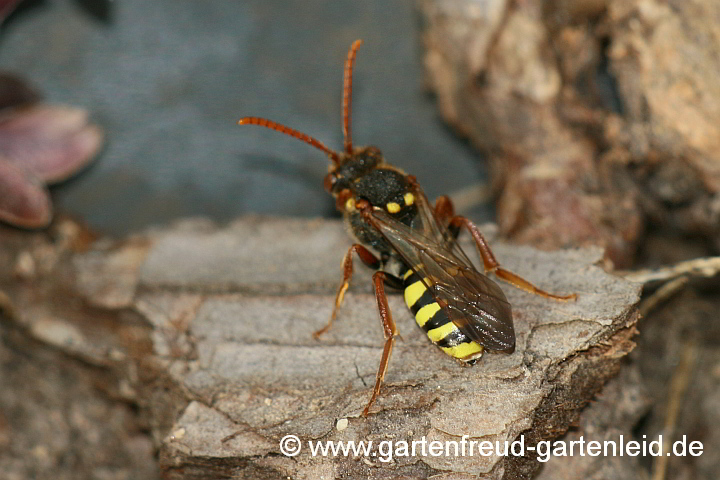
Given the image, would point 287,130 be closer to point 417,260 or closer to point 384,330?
point 417,260

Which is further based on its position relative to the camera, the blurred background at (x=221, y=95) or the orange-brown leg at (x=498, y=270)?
the blurred background at (x=221, y=95)

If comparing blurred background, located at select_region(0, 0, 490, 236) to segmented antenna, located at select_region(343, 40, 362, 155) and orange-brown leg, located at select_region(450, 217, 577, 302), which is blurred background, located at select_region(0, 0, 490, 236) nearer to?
segmented antenna, located at select_region(343, 40, 362, 155)

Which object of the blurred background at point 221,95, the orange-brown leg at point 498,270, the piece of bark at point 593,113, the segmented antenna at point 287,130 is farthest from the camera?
the blurred background at point 221,95

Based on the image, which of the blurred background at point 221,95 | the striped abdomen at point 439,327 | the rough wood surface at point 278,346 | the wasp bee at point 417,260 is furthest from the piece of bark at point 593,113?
the striped abdomen at point 439,327

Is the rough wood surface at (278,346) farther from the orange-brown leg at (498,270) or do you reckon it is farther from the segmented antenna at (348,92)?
the segmented antenna at (348,92)

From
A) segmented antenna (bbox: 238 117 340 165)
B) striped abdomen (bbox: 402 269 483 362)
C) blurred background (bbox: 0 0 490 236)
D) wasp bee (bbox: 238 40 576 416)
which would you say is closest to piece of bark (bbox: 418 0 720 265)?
wasp bee (bbox: 238 40 576 416)

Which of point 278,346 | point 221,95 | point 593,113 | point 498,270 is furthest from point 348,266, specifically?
point 221,95
